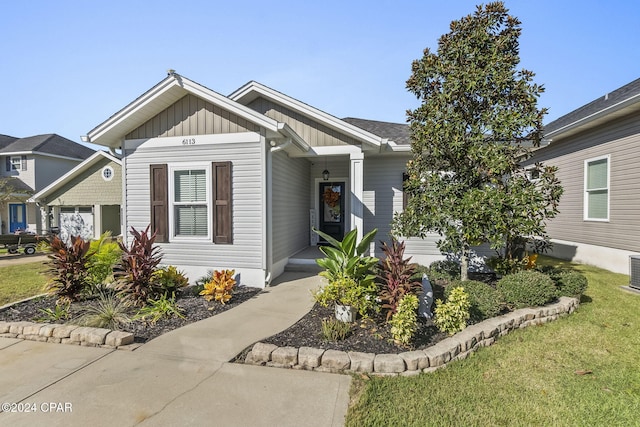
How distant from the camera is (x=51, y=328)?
13.5 feet

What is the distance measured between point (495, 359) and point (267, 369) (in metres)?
2.58

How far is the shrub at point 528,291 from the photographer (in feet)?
15.4

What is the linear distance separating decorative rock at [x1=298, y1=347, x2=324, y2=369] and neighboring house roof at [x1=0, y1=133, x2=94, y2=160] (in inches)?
958

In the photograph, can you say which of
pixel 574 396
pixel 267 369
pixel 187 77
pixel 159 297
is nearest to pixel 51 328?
pixel 159 297

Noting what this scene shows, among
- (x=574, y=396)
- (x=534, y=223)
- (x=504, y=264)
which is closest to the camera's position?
(x=574, y=396)

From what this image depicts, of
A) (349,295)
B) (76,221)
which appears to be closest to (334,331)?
(349,295)

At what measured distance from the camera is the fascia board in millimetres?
7031

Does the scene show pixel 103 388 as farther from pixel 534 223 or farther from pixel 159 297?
pixel 534 223

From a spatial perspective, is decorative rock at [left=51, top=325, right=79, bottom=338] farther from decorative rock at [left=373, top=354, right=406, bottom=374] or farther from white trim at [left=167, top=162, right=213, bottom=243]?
decorative rock at [left=373, top=354, right=406, bottom=374]

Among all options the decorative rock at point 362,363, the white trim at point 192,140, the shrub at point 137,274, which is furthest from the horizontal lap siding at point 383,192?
the shrub at point 137,274

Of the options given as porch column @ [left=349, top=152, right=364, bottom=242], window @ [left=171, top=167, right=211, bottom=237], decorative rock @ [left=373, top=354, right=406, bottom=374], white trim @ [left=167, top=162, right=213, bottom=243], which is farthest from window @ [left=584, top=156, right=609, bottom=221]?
window @ [left=171, top=167, right=211, bottom=237]

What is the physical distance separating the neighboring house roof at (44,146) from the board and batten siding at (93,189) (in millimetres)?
6888

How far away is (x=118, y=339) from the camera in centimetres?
383

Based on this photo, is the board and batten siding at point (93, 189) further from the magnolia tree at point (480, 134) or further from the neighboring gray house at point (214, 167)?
the magnolia tree at point (480, 134)
